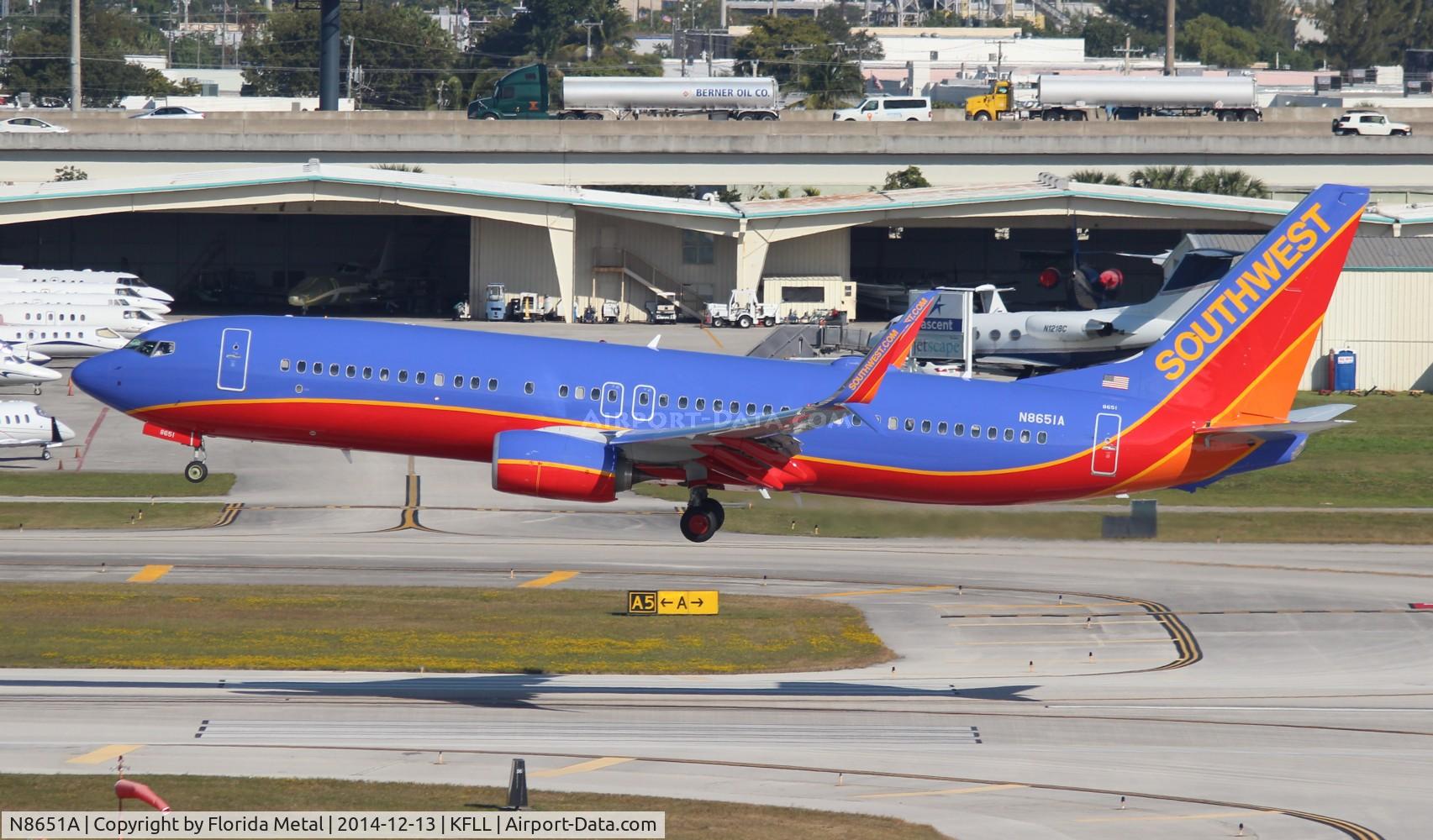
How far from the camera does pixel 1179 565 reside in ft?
242

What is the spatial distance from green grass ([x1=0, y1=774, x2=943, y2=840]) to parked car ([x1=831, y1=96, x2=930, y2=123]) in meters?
117

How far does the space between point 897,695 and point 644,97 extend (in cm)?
10427

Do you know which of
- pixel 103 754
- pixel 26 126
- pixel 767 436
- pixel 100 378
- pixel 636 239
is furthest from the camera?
pixel 26 126

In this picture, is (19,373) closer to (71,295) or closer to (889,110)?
(71,295)

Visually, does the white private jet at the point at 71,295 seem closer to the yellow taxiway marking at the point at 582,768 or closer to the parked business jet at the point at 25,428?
the parked business jet at the point at 25,428

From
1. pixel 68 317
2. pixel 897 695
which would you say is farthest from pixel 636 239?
pixel 897 695

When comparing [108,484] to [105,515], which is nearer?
[105,515]

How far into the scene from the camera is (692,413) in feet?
151

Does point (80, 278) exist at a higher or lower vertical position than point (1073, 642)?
higher

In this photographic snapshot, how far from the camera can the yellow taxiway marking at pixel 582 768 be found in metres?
45.6

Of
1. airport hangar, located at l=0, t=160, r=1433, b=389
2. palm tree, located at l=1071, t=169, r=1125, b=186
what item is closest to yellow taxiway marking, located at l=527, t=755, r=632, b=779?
airport hangar, located at l=0, t=160, r=1433, b=389

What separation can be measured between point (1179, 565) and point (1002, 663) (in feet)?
59.7

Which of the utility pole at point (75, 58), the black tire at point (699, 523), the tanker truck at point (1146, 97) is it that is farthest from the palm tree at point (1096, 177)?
the utility pole at point (75, 58)

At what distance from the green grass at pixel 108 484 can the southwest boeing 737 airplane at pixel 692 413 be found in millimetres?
36716
